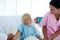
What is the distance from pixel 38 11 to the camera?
3.18 meters

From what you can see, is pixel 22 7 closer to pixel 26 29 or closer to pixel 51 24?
pixel 26 29

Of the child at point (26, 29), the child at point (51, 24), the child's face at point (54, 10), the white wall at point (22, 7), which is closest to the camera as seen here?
the child's face at point (54, 10)

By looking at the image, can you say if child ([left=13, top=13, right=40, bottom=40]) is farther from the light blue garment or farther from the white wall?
the white wall

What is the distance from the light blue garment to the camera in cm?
214

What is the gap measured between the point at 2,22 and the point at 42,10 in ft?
3.32

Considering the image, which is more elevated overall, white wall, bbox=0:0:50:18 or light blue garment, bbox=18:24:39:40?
white wall, bbox=0:0:50:18

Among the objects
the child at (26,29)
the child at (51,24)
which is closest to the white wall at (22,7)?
the child at (26,29)

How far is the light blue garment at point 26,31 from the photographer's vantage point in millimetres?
2142

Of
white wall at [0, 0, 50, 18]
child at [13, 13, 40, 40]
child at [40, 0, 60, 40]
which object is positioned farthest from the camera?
white wall at [0, 0, 50, 18]

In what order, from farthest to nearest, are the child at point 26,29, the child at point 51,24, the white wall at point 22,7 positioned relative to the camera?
Result: the white wall at point 22,7 → the child at point 26,29 → the child at point 51,24

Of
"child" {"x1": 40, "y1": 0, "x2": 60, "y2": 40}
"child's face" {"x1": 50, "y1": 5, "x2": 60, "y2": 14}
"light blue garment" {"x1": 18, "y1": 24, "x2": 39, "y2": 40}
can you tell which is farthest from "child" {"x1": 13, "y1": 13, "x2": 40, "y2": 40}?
"child's face" {"x1": 50, "y1": 5, "x2": 60, "y2": 14}

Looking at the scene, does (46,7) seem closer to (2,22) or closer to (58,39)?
(2,22)

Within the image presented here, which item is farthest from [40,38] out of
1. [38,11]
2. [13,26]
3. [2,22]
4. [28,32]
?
[38,11]

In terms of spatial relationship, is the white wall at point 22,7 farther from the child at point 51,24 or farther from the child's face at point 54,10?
the child's face at point 54,10
